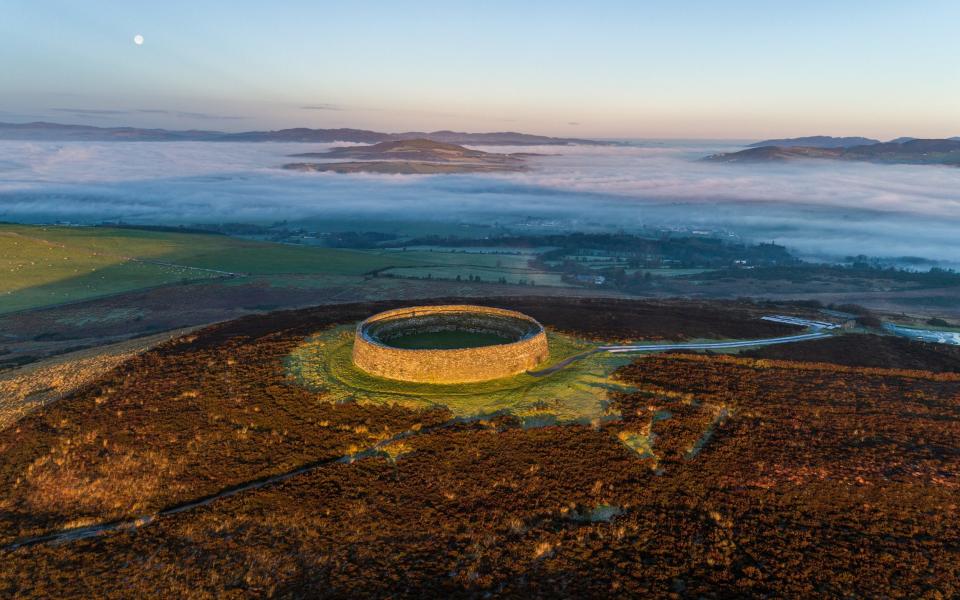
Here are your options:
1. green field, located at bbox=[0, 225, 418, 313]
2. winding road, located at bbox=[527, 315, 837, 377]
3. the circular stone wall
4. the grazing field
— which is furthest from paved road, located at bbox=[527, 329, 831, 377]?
green field, located at bbox=[0, 225, 418, 313]

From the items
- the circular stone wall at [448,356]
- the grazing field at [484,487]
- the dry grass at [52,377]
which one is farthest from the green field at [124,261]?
the circular stone wall at [448,356]

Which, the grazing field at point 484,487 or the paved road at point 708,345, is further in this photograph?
the paved road at point 708,345

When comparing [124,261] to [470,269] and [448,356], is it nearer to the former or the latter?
[470,269]

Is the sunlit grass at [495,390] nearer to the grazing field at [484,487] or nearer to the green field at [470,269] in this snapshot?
the grazing field at [484,487]

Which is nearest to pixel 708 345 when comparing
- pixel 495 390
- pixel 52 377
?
pixel 495 390

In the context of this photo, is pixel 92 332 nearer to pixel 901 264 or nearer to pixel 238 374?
pixel 238 374

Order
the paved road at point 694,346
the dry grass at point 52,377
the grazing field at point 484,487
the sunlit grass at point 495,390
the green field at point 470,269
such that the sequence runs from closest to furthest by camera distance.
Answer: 1. the grazing field at point 484,487
2. the sunlit grass at point 495,390
3. the dry grass at point 52,377
4. the paved road at point 694,346
5. the green field at point 470,269
